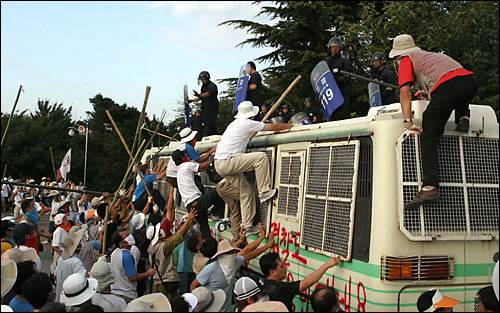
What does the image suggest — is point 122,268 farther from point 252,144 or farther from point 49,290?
point 252,144

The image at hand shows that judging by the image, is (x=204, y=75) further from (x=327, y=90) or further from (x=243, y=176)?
(x=243, y=176)

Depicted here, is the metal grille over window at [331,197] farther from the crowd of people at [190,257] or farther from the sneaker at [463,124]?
the sneaker at [463,124]

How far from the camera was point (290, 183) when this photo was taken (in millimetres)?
6117

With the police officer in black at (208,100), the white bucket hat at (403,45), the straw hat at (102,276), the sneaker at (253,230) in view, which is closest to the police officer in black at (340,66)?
the sneaker at (253,230)

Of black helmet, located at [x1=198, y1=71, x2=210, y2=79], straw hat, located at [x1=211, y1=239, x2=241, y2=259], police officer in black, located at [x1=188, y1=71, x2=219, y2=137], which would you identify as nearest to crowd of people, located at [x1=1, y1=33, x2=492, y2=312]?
straw hat, located at [x1=211, y1=239, x2=241, y2=259]

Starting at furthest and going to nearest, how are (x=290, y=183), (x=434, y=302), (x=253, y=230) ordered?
1. (x=253, y=230)
2. (x=290, y=183)
3. (x=434, y=302)

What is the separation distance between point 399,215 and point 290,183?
180 centimetres

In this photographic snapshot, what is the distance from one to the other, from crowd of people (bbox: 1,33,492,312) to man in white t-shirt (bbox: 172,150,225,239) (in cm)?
2

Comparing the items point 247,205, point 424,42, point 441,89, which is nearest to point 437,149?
point 441,89

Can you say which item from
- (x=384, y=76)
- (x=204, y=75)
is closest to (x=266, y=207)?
(x=384, y=76)

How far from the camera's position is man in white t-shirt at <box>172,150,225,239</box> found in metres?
7.94

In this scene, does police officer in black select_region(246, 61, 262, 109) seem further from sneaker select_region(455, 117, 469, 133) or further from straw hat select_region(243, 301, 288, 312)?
straw hat select_region(243, 301, 288, 312)

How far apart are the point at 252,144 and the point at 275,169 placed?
996 mm

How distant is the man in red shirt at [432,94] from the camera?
460 cm
